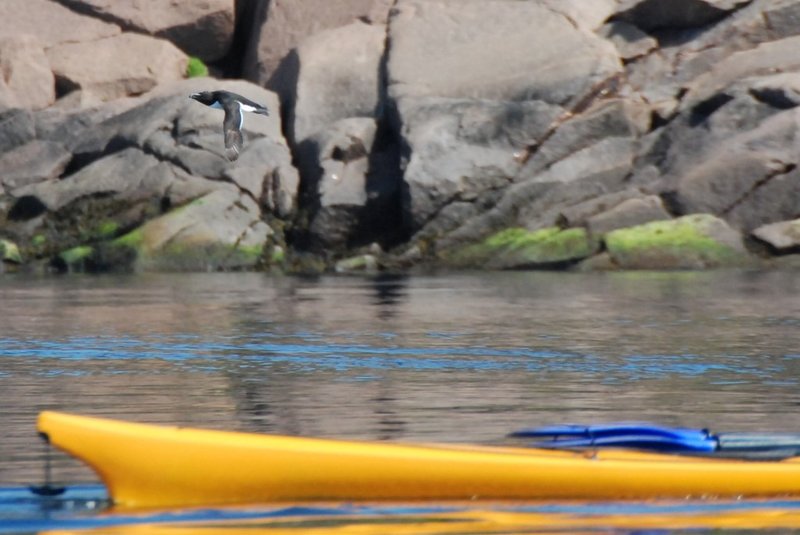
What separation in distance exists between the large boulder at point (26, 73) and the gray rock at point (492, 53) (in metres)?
6.85

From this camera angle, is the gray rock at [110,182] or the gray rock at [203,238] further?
the gray rock at [110,182]

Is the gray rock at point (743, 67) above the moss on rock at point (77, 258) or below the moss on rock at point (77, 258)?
above

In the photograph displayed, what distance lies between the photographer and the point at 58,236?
101 feet

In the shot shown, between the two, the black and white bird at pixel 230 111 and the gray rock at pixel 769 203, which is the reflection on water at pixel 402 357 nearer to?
the black and white bird at pixel 230 111

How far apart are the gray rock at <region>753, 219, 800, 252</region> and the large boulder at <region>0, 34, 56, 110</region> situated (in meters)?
14.2

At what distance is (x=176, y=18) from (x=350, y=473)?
28.7 metres

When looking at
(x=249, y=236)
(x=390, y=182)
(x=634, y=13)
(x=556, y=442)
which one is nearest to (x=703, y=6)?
(x=634, y=13)

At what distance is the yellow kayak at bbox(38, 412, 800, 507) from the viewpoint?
26.0ft

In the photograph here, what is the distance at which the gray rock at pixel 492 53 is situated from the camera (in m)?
30.9

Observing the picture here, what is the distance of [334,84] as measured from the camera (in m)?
32.5

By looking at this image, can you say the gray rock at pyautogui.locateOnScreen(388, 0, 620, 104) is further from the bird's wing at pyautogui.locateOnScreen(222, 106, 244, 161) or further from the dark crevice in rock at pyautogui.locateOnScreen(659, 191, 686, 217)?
the bird's wing at pyautogui.locateOnScreen(222, 106, 244, 161)

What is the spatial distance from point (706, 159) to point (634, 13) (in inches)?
192

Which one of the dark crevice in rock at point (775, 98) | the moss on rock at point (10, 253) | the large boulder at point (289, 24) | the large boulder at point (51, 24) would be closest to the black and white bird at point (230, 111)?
the moss on rock at point (10, 253)

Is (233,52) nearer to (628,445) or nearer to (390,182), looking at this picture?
(390,182)
